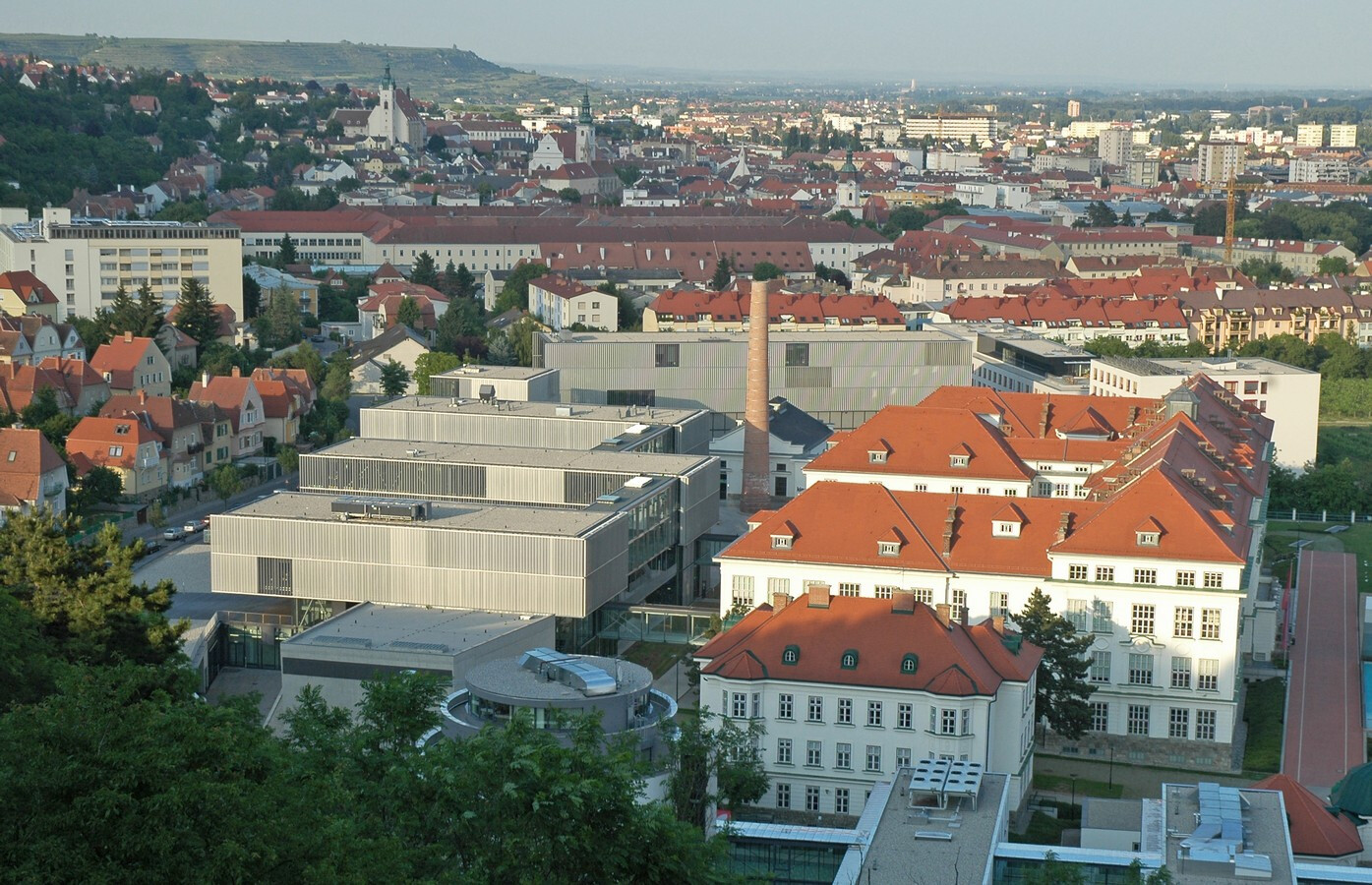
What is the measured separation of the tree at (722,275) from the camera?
331 feet

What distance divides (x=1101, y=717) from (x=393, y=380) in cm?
4020

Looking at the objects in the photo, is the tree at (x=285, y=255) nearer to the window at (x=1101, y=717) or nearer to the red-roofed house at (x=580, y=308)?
the red-roofed house at (x=580, y=308)

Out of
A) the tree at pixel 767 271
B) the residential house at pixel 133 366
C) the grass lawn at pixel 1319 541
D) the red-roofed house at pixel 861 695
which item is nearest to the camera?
the red-roofed house at pixel 861 695

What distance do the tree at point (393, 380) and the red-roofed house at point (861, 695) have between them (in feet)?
133

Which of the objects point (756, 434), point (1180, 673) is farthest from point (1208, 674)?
point (756, 434)

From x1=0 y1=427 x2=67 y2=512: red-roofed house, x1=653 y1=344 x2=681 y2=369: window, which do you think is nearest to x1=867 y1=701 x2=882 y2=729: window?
x1=0 y1=427 x2=67 y2=512: red-roofed house

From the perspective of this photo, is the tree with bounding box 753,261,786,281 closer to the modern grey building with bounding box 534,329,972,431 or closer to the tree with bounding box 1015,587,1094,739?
the modern grey building with bounding box 534,329,972,431

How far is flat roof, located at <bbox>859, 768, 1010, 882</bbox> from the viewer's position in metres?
24.0

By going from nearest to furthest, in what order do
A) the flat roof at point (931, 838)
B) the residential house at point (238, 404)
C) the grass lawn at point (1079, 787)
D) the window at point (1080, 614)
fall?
the flat roof at point (931, 838) < the grass lawn at point (1079, 787) < the window at point (1080, 614) < the residential house at point (238, 404)

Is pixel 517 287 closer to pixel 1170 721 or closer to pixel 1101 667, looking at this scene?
pixel 1101 667

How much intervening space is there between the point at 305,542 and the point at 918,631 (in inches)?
525

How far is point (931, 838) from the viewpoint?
24875mm

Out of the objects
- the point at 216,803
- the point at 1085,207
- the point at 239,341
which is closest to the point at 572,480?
the point at 216,803

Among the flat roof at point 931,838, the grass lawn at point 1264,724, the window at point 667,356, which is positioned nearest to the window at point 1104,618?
the grass lawn at point 1264,724
